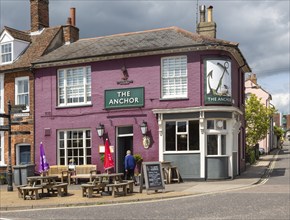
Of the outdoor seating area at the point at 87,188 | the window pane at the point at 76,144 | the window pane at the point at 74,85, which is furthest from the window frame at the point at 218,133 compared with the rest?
the window pane at the point at 74,85

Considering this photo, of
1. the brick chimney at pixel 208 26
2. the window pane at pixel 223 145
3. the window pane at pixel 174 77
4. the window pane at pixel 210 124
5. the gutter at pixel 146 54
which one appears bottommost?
the window pane at pixel 223 145

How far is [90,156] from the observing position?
2317 cm

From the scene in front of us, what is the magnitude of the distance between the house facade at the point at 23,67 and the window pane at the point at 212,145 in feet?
32.5

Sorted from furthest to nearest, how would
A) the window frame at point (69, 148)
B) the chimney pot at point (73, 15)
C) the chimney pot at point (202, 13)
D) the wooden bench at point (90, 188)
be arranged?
the chimney pot at point (73, 15)
the chimney pot at point (202, 13)
the window frame at point (69, 148)
the wooden bench at point (90, 188)

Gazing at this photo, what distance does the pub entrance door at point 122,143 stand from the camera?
2255 centimetres

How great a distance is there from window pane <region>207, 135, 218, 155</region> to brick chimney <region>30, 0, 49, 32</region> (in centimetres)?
1380

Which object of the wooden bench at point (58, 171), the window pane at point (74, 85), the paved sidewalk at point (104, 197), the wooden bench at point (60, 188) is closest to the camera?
the paved sidewalk at point (104, 197)

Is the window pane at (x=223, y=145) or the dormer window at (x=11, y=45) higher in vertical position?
the dormer window at (x=11, y=45)

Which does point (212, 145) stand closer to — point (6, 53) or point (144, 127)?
point (144, 127)

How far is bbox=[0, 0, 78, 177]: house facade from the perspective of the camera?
81.6ft

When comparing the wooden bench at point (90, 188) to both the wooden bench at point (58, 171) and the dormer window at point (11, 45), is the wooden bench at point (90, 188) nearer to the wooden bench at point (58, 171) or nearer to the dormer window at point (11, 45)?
the wooden bench at point (58, 171)

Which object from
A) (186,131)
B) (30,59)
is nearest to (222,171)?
(186,131)

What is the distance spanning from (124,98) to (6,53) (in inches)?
358

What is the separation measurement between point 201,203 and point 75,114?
1184cm
